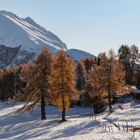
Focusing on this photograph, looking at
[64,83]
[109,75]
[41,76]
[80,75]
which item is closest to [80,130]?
[64,83]

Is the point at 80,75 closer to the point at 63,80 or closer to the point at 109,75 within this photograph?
the point at 109,75

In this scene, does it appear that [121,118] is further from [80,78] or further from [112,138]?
[80,78]

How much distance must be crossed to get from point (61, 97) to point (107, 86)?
574 inches

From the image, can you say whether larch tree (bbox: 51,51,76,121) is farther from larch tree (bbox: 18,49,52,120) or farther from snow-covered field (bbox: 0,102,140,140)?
snow-covered field (bbox: 0,102,140,140)

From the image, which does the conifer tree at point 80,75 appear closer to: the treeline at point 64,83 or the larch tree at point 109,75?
the treeline at point 64,83

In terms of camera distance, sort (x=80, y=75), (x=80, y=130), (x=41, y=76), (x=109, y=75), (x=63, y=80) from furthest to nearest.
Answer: (x=80, y=75) < (x=109, y=75) < (x=41, y=76) < (x=63, y=80) < (x=80, y=130)

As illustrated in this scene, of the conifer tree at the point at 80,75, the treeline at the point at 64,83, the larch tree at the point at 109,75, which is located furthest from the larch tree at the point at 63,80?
the conifer tree at the point at 80,75

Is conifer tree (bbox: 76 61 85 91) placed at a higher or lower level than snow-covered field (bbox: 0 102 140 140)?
higher

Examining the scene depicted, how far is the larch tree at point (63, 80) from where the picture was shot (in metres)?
65.8

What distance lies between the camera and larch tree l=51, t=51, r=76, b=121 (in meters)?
65.8

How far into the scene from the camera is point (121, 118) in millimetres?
63750

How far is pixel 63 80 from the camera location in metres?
65.8

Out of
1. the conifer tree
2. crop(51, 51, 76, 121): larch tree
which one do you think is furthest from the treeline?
the conifer tree

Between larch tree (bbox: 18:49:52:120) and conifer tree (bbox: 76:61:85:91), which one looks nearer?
larch tree (bbox: 18:49:52:120)
